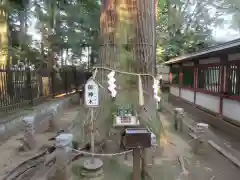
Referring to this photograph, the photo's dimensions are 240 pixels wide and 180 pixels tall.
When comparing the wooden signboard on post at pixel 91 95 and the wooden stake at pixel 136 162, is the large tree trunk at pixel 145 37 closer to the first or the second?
the wooden signboard on post at pixel 91 95

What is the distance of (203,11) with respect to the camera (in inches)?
883

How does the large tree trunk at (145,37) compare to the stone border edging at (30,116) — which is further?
the stone border edging at (30,116)

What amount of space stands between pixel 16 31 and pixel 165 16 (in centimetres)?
1444

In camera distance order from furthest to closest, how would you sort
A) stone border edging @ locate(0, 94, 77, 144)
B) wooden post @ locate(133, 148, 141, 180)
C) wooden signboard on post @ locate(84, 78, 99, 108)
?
stone border edging @ locate(0, 94, 77, 144) → wooden signboard on post @ locate(84, 78, 99, 108) → wooden post @ locate(133, 148, 141, 180)

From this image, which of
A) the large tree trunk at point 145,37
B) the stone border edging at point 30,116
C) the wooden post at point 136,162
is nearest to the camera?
the wooden post at point 136,162

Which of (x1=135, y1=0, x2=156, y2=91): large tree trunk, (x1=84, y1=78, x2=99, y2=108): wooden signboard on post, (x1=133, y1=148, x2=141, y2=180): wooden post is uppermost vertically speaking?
(x1=135, y1=0, x2=156, y2=91): large tree trunk

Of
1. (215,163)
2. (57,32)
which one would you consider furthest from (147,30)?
(57,32)

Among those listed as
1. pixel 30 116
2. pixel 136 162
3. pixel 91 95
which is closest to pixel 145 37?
pixel 91 95

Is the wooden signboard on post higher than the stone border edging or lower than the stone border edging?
higher

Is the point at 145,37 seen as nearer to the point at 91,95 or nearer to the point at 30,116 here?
the point at 91,95

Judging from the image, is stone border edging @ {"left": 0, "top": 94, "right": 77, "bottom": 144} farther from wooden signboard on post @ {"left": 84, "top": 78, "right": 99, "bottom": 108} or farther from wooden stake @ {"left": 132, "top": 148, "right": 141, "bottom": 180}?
wooden stake @ {"left": 132, "top": 148, "right": 141, "bottom": 180}

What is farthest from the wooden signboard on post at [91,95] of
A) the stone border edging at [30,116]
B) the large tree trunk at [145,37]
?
the stone border edging at [30,116]

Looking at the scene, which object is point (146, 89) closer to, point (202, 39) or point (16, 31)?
point (16, 31)

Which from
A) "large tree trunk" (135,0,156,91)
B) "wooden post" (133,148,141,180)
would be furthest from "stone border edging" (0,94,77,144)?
"wooden post" (133,148,141,180)
